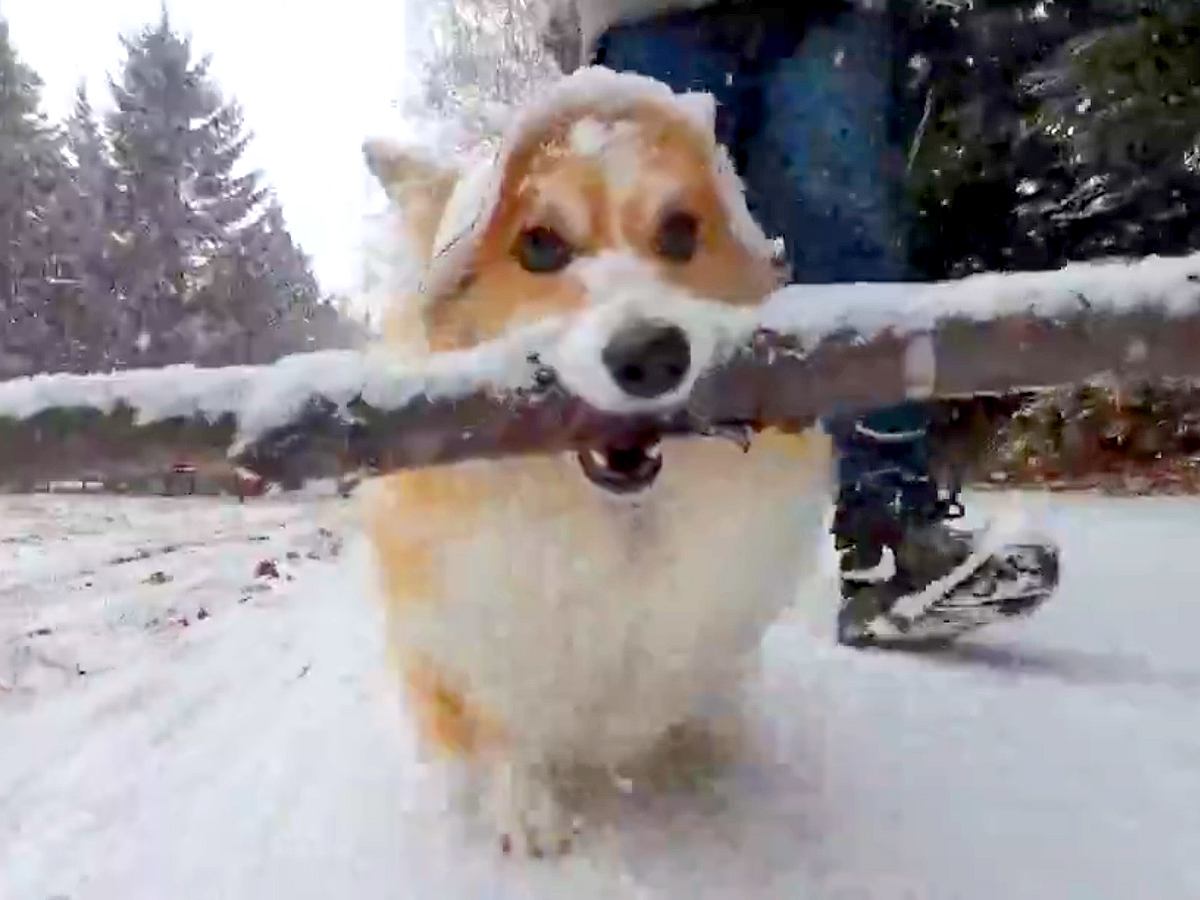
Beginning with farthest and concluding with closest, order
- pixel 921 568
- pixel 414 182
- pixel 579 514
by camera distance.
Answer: pixel 921 568 → pixel 414 182 → pixel 579 514

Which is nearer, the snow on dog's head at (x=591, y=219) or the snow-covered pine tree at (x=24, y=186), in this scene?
the snow on dog's head at (x=591, y=219)

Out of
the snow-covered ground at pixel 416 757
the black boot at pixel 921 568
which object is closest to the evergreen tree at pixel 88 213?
the snow-covered ground at pixel 416 757

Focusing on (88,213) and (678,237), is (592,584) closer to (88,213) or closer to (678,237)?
(678,237)

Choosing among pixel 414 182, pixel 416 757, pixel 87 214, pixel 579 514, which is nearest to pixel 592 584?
pixel 579 514

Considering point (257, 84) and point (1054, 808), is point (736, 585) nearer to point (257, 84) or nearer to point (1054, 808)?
point (1054, 808)

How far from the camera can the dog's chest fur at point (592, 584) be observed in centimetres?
57

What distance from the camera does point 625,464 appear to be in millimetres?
524

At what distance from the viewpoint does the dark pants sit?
2.28 feet

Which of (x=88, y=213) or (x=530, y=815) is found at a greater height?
(x=88, y=213)

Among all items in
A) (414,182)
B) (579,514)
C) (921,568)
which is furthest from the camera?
(921,568)

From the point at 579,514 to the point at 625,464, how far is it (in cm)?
5

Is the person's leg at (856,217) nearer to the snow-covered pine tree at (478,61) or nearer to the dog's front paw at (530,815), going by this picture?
the snow-covered pine tree at (478,61)

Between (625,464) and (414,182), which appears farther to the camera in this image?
(414,182)

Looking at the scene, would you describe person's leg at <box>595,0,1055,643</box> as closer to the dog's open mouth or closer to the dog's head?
the dog's head
